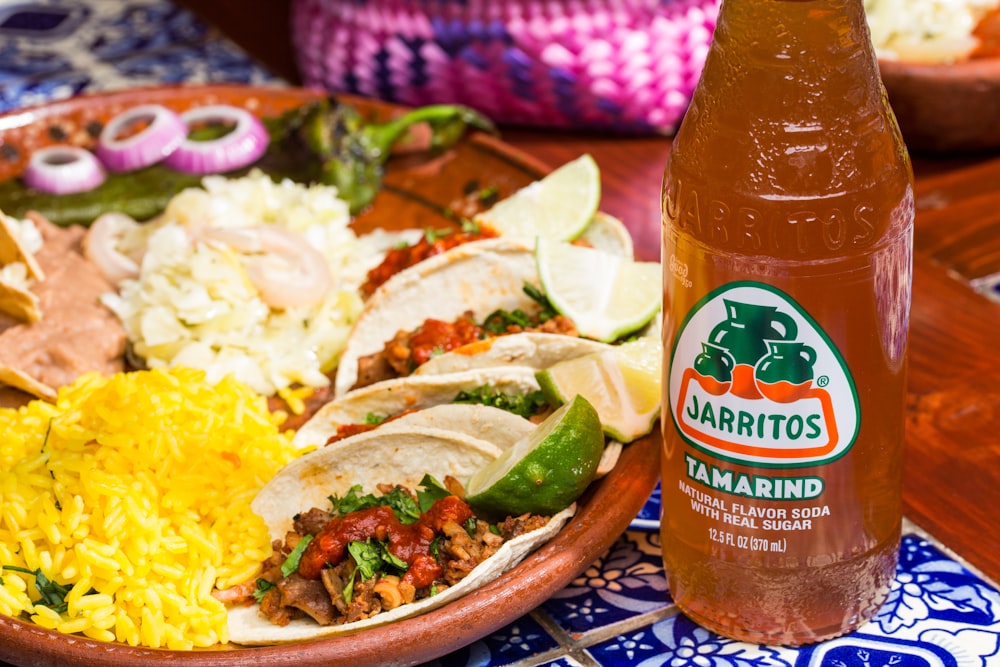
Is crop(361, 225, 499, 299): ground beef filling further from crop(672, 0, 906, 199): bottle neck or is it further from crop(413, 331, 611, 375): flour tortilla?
crop(672, 0, 906, 199): bottle neck

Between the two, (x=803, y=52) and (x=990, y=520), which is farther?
(x=990, y=520)

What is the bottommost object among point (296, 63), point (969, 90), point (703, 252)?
point (296, 63)

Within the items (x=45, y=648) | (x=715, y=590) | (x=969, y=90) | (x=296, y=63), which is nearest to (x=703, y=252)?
(x=715, y=590)

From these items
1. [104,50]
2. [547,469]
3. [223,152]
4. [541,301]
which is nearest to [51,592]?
[547,469]

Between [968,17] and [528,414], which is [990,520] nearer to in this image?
[528,414]

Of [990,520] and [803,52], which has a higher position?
[803,52]

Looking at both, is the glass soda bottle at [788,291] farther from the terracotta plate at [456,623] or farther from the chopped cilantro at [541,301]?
the chopped cilantro at [541,301]

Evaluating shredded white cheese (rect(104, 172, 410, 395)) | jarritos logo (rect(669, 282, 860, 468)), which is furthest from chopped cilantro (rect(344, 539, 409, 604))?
shredded white cheese (rect(104, 172, 410, 395))

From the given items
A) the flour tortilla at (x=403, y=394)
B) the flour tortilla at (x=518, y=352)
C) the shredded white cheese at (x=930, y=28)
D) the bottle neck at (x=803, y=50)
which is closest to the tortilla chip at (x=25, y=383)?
the flour tortilla at (x=403, y=394)
